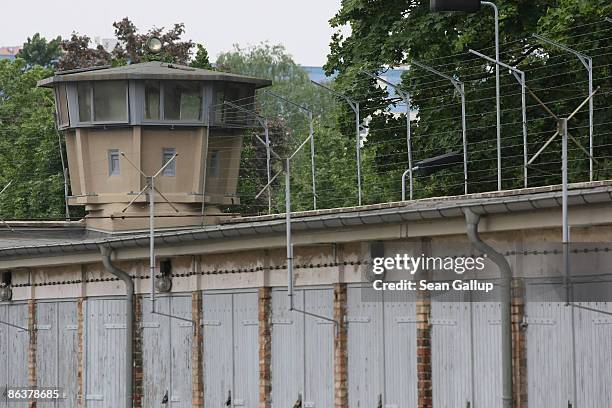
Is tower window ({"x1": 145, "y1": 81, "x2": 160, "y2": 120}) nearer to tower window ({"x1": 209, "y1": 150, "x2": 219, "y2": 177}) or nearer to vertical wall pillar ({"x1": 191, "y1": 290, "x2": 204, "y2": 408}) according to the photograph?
tower window ({"x1": 209, "y1": 150, "x2": 219, "y2": 177})

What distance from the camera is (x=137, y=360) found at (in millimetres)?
27938

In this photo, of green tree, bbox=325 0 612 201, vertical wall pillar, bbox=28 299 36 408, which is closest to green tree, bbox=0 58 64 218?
green tree, bbox=325 0 612 201

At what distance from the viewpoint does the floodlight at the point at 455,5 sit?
21.2 m

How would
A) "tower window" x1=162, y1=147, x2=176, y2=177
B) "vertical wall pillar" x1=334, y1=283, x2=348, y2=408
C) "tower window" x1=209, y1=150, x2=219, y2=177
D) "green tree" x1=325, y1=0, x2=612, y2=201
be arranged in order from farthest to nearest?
"tower window" x1=209, y1=150, x2=219, y2=177 < "tower window" x1=162, y1=147, x2=176, y2=177 < "green tree" x1=325, y1=0, x2=612, y2=201 < "vertical wall pillar" x1=334, y1=283, x2=348, y2=408

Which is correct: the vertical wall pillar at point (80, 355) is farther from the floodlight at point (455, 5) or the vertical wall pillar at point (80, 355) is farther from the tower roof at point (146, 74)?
the tower roof at point (146, 74)

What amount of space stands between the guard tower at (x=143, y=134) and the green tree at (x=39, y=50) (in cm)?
5992

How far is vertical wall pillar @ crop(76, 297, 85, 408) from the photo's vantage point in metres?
29.3

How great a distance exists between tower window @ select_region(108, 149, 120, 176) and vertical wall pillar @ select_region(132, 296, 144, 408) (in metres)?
13.2

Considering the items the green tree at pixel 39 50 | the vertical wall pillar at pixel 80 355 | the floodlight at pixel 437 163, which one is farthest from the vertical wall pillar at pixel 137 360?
the green tree at pixel 39 50

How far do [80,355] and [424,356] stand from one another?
936 cm

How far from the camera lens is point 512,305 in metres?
20.1

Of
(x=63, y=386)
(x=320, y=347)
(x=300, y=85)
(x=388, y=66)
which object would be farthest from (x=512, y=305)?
(x=300, y=85)

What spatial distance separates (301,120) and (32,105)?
16.4 meters

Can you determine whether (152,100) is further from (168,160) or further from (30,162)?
(30,162)
